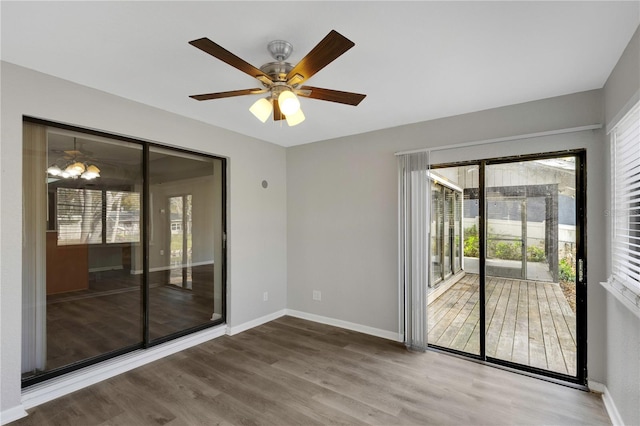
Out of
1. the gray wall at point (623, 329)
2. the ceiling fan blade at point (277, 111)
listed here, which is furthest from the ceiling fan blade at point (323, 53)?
the gray wall at point (623, 329)

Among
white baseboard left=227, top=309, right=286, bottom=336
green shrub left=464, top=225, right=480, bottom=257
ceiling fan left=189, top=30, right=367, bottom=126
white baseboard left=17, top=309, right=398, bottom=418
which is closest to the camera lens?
ceiling fan left=189, top=30, right=367, bottom=126

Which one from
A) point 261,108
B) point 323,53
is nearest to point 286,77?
point 261,108

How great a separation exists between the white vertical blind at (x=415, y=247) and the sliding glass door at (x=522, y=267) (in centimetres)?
28

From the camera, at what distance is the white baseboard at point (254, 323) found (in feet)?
12.6

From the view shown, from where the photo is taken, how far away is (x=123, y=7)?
65.0 inches

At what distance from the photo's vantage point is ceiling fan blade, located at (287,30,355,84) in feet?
4.75

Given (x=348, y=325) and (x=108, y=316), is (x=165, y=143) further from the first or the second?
(x=348, y=325)

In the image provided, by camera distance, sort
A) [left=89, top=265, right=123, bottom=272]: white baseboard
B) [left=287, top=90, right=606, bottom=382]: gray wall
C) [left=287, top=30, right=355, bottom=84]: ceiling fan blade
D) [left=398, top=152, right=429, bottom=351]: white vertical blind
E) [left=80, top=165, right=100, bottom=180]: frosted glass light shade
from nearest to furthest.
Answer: [left=287, top=30, right=355, bottom=84]: ceiling fan blade → [left=287, top=90, right=606, bottom=382]: gray wall → [left=80, top=165, right=100, bottom=180]: frosted glass light shade → [left=89, top=265, right=123, bottom=272]: white baseboard → [left=398, top=152, right=429, bottom=351]: white vertical blind

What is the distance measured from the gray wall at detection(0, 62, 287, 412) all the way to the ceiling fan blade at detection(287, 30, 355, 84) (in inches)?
Result: 76.1

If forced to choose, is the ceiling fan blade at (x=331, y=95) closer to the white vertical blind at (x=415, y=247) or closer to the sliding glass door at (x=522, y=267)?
the white vertical blind at (x=415, y=247)

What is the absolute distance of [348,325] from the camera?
408 cm

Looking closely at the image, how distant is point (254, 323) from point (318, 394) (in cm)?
181

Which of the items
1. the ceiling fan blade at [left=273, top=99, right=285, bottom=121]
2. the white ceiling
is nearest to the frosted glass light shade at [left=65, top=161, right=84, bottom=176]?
the white ceiling

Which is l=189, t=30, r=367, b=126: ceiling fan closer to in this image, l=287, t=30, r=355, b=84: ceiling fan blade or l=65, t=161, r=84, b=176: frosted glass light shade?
l=287, t=30, r=355, b=84: ceiling fan blade
